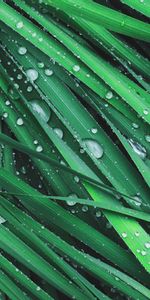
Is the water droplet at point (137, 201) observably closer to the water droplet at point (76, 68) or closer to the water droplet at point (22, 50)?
the water droplet at point (76, 68)

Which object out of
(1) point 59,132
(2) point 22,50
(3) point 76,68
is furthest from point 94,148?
(2) point 22,50

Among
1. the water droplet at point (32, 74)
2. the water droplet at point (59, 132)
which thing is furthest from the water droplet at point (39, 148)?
the water droplet at point (32, 74)

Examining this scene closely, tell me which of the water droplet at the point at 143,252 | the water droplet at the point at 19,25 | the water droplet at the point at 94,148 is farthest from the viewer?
the water droplet at the point at 19,25

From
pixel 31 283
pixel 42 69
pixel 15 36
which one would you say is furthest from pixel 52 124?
pixel 31 283

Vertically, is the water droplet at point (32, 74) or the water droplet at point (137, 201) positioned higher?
the water droplet at point (32, 74)

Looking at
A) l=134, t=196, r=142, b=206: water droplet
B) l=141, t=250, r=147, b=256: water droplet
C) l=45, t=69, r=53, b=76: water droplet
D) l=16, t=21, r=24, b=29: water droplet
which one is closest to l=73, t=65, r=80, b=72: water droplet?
l=45, t=69, r=53, b=76: water droplet

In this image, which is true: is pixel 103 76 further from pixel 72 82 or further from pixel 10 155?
pixel 10 155

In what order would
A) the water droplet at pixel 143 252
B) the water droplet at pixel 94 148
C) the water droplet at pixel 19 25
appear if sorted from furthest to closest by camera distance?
1. the water droplet at pixel 19 25
2. the water droplet at pixel 94 148
3. the water droplet at pixel 143 252
